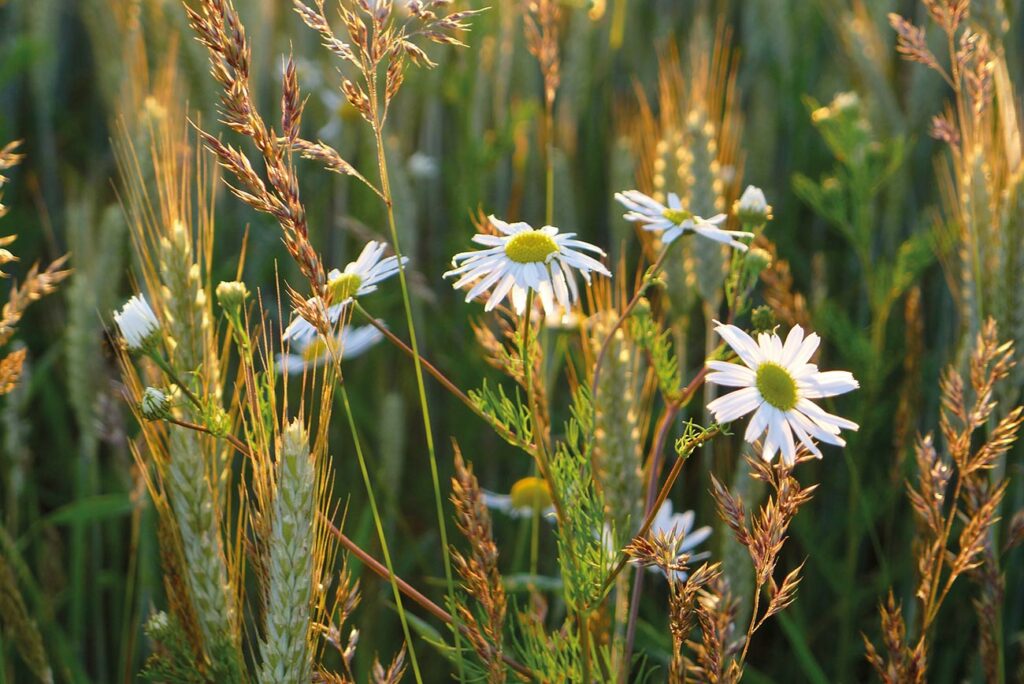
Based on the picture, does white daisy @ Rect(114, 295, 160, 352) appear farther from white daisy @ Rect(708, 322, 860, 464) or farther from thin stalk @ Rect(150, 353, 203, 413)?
white daisy @ Rect(708, 322, 860, 464)

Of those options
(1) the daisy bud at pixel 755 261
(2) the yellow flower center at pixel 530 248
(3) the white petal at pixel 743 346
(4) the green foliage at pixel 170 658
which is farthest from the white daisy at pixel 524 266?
(4) the green foliage at pixel 170 658

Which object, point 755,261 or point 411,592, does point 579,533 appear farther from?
point 755,261

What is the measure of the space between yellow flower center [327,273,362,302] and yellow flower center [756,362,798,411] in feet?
1.32

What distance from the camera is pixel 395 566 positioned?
5.93 ft

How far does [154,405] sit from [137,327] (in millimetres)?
87

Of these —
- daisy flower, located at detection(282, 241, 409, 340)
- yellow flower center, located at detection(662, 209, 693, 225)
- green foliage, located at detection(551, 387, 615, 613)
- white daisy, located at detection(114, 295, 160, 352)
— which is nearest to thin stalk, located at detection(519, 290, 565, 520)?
green foliage, located at detection(551, 387, 615, 613)

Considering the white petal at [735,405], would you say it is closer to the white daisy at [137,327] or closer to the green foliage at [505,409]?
the green foliage at [505,409]

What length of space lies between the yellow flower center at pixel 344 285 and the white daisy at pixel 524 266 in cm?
13

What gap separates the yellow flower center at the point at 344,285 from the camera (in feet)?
3.18

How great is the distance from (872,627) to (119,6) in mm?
1953

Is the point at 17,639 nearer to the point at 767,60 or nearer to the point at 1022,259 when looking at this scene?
the point at 1022,259

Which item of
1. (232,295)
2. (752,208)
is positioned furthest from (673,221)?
(232,295)

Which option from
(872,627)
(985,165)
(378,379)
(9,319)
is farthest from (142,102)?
(872,627)

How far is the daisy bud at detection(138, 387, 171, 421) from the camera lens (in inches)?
34.7
